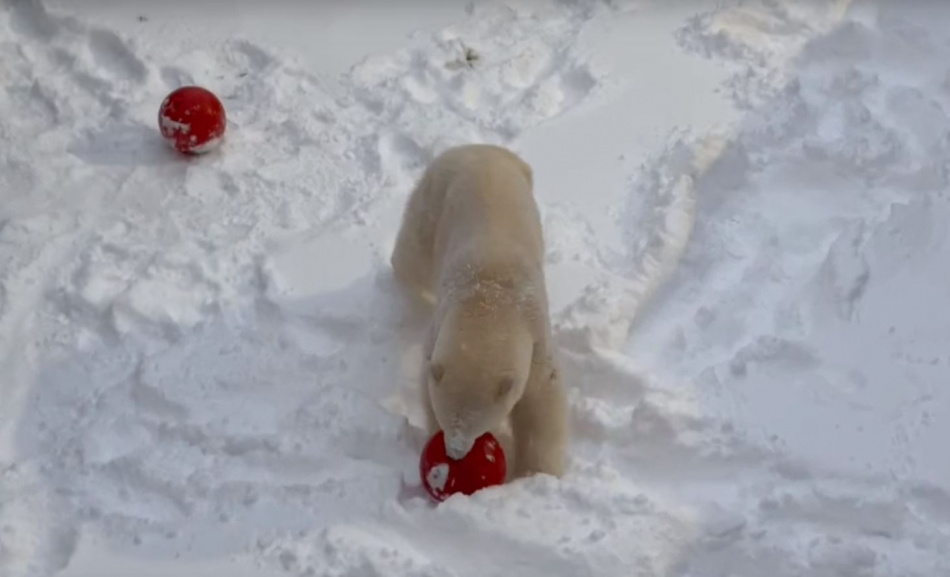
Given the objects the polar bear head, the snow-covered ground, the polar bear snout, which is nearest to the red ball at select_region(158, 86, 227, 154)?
the snow-covered ground

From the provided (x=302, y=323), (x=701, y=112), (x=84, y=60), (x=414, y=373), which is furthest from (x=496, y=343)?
(x=84, y=60)

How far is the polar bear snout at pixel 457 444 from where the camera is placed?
2.55 meters

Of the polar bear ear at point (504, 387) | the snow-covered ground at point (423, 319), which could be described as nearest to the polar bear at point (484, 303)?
the polar bear ear at point (504, 387)

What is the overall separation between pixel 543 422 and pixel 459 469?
250mm

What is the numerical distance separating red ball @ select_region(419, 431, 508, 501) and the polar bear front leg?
8cm

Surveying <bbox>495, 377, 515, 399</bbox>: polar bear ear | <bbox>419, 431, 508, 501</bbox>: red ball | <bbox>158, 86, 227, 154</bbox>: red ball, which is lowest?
<bbox>419, 431, 508, 501</bbox>: red ball

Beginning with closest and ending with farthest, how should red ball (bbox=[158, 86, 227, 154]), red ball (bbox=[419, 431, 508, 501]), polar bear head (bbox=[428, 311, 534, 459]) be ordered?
1. polar bear head (bbox=[428, 311, 534, 459])
2. red ball (bbox=[419, 431, 508, 501])
3. red ball (bbox=[158, 86, 227, 154])

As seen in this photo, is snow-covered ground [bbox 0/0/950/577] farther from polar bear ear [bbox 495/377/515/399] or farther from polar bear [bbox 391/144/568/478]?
polar bear ear [bbox 495/377/515/399]

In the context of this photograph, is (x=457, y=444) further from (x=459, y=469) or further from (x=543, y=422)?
(x=543, y=422)

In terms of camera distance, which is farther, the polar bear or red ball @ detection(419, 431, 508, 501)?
red ball @ detection(419, 431, 508, 501)

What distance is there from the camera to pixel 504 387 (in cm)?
250

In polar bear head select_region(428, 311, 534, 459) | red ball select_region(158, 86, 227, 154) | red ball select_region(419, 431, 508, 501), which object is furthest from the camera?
red ball select_region(158, 86, 227, 154)

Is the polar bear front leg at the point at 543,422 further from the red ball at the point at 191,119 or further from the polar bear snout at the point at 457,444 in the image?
the red ball at the point at 191,119

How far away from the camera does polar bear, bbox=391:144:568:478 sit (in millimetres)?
2510
